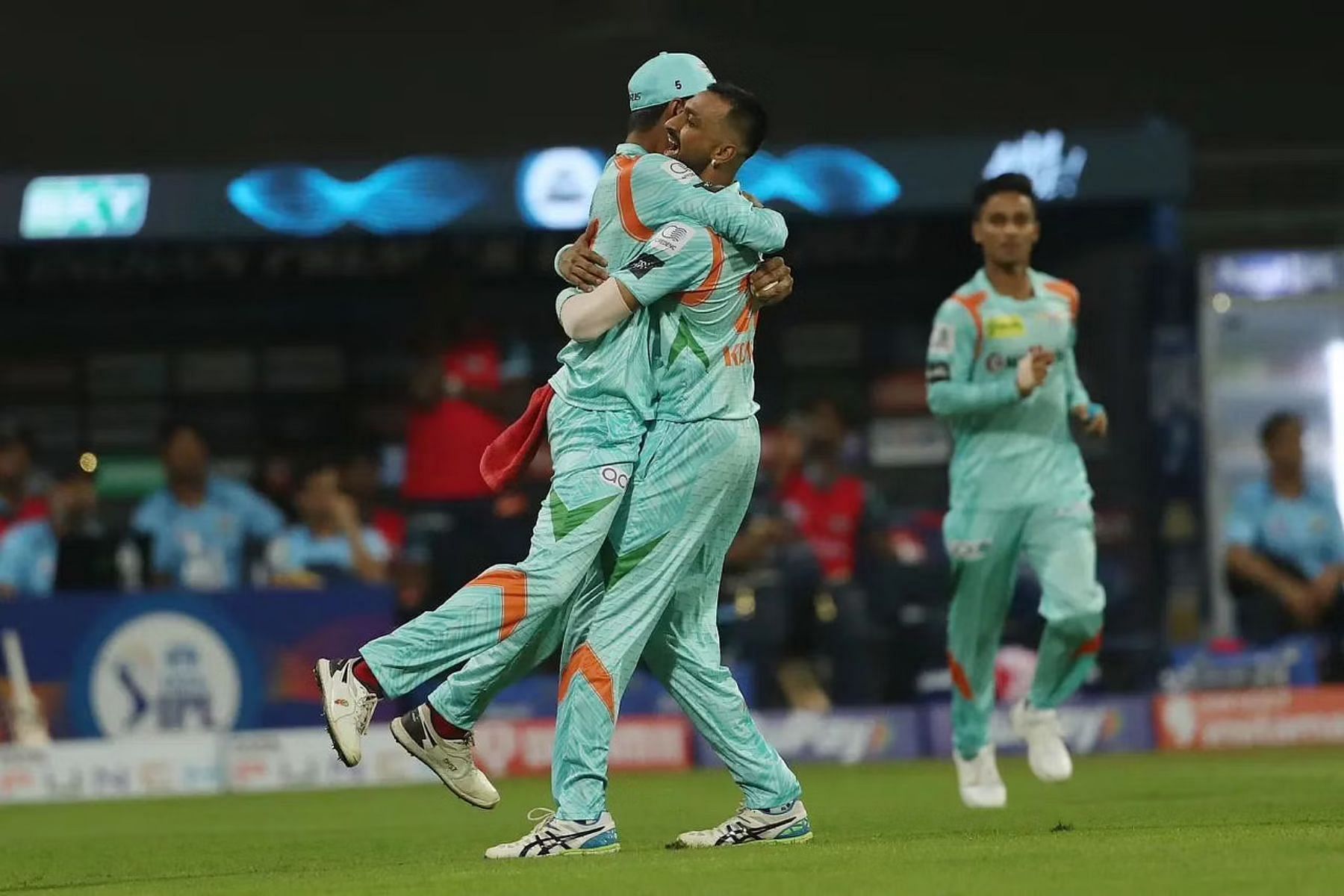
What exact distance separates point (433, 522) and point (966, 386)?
619 centimetres

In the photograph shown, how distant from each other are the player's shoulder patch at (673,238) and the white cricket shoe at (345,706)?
1539 millimetres

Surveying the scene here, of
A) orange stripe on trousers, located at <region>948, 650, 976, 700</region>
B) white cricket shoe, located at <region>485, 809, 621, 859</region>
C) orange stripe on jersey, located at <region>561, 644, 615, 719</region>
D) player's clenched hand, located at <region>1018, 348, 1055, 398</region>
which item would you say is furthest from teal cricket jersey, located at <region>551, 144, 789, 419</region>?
orange stripe on trousers, located at <region>948, 650, 976, 700</region>

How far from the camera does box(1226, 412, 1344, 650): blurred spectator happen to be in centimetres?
1473

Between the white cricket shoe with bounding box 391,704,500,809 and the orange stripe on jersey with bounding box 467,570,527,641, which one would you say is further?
the white cricket shoe with bounding box 391,704,500,809

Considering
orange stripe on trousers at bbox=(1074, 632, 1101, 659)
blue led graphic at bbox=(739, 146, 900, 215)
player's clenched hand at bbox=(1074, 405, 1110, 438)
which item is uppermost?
blue led graphic at bbox=(739, 146, 900, 215)

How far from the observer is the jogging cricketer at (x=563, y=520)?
6871 millimetres

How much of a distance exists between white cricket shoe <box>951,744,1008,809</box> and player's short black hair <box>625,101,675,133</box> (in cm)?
340

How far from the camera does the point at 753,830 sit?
23.5 feet

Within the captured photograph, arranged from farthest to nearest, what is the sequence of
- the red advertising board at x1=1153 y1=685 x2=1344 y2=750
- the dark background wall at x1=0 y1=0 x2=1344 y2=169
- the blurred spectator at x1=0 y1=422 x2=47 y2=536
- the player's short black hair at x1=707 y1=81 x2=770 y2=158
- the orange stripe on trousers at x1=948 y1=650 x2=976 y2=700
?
the dark background wall at x1=0 y1=0 x2=1344 y2=169
the blurred spectator at x1=0 y1=422 x2=47 y2=536
the red advertising board at x1=1153 y1=685 x2=1344 y2=750
the orange stripe on trousers at x1=948 y1=650 x2=976 y2=700
the player's short black hair at x1=707 y1=81 x2=770 y2=158

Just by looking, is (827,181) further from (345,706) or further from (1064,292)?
(345,706)

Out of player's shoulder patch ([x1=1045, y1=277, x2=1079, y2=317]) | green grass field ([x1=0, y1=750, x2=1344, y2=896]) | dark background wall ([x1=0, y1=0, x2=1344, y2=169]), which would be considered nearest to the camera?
green grass field ([x1=0, y1=750, x2=1344, y2=896])

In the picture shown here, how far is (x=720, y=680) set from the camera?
7.14 meters

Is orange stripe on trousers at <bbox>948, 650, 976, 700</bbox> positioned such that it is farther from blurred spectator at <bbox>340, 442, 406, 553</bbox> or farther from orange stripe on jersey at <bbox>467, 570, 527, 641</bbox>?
blurred spectator at <bbox>340, 442, 406, 553</bbox>

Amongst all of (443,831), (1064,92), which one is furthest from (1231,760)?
(1064,92)
